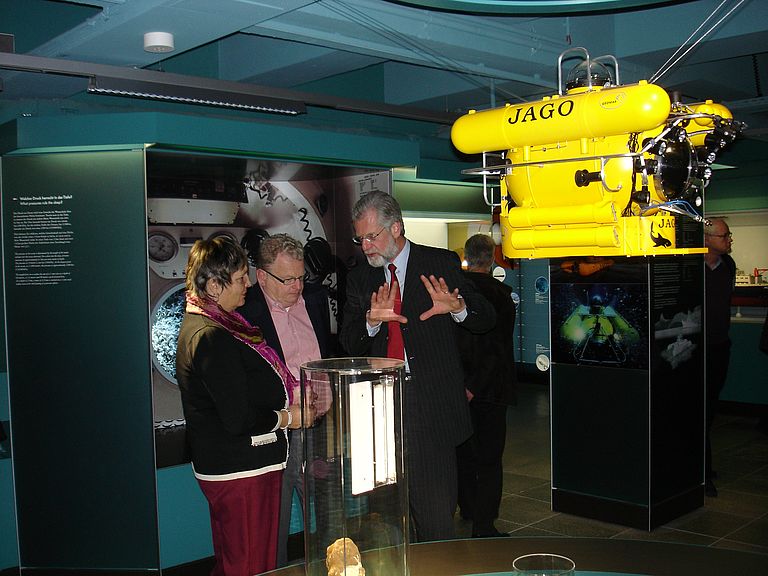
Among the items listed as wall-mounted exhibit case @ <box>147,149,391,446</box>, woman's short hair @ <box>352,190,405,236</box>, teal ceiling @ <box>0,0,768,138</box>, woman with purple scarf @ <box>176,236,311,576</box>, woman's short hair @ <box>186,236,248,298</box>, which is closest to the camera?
woman with purple scarf @ <box>176,236,311,576</box>

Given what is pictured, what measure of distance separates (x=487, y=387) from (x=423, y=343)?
1.45 metres

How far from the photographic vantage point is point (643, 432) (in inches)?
185

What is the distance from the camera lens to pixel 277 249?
3.54 m

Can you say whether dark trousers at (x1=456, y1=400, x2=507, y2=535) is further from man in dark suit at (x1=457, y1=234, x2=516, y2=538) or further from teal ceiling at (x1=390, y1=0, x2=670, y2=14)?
teal ceiling at (x1=390, y1=0, x2=670, y2=14)

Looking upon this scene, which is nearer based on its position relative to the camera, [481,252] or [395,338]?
[395,338]

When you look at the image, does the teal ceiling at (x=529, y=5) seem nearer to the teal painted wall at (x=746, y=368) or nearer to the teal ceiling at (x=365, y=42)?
the teal ceiling at (x=365, y=42)

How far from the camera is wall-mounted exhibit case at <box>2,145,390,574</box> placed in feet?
13.4

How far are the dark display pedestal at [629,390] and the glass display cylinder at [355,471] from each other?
3.27 m

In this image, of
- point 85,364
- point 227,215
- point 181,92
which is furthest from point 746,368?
point 181,92

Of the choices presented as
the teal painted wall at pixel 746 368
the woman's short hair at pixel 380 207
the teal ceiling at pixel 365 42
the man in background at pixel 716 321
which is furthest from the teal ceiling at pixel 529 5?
the teal painted wall at pixel 746 368

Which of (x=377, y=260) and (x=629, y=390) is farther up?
(x=377, y=260)

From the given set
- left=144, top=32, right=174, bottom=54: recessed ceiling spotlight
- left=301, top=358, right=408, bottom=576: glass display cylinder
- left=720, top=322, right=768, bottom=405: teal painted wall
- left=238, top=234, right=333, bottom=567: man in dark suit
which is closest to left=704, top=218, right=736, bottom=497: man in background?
left=720, top=322, right=768, bottom=405: teal painted wall

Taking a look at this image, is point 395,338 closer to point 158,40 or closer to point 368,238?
point 368,238

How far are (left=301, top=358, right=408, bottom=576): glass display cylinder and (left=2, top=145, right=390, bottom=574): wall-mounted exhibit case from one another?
2.54 m
